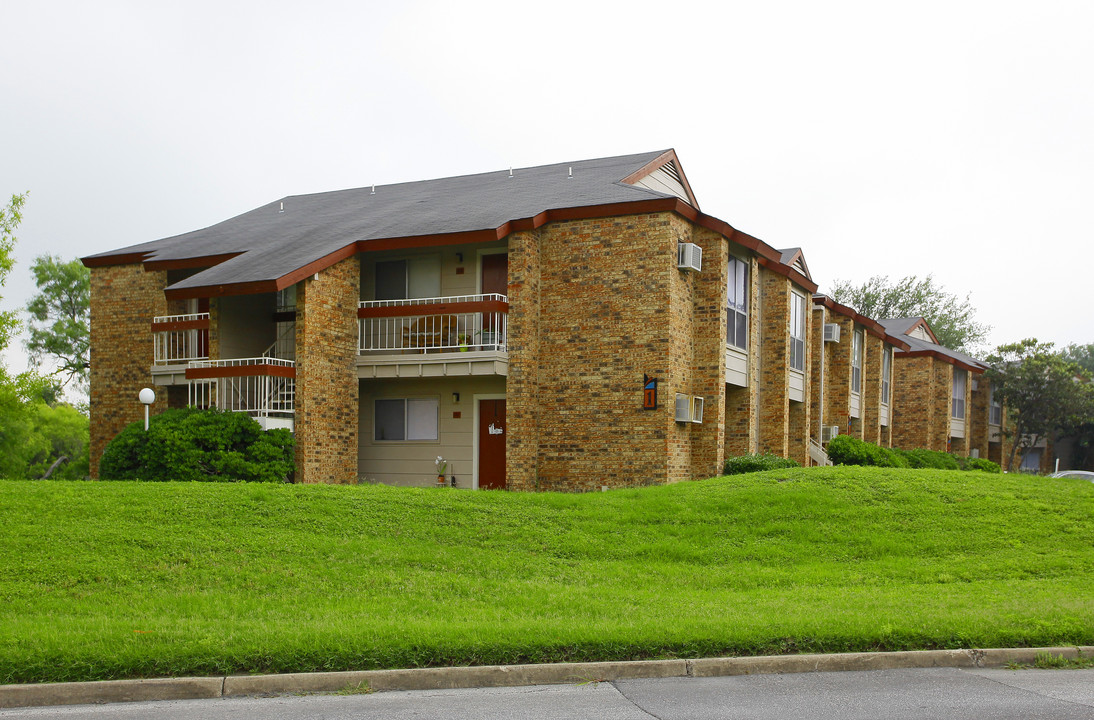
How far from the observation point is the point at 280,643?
25.3 ft

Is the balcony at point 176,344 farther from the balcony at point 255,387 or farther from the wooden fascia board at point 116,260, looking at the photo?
the wooden fascia board at point 116,260

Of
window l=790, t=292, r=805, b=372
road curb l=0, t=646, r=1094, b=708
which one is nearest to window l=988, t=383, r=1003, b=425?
window l=790, t=292, r=805, b=372

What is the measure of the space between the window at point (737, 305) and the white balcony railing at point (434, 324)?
571 cm

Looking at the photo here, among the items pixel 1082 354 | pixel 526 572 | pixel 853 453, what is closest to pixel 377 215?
pixel 853 453

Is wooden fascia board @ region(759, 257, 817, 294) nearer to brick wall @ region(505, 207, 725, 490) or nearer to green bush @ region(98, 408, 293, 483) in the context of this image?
brick wall @ region(505, 207, 725, 490)

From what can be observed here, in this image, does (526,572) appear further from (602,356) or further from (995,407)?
(995,407)

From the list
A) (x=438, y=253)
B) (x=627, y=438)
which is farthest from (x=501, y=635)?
(x=438, y=253)

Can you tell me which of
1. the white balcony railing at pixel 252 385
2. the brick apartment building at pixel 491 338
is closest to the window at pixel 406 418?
the brick apartment building at pixel 491 338

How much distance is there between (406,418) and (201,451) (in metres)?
5.40

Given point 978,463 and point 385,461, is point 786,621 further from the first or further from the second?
point 978,463

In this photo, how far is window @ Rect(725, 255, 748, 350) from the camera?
22391mm

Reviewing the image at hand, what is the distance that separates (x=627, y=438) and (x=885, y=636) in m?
10.7

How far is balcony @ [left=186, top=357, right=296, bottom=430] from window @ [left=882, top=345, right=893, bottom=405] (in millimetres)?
24875

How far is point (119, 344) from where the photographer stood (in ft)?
80.7
